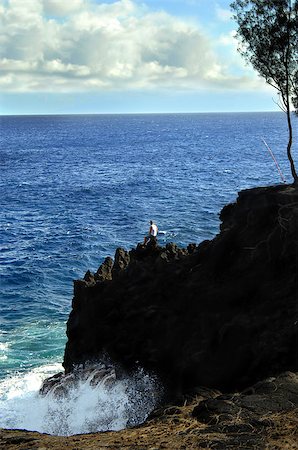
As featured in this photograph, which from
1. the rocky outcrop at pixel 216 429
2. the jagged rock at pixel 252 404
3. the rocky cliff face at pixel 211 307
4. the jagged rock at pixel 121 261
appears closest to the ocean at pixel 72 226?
the rocky cliff face at pixel 211 307

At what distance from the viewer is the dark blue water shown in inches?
1331

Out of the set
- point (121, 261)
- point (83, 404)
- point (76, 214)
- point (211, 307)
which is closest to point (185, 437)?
point (211, 307)

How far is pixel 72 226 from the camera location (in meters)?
56.8

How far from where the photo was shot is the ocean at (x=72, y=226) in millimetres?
25047

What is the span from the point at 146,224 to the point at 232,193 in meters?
21.2

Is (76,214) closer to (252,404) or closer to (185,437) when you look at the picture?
(252,404)

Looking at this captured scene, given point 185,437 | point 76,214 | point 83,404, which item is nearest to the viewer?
point 185,437

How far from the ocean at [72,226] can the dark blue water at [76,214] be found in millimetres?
116

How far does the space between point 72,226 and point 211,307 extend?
125 ft

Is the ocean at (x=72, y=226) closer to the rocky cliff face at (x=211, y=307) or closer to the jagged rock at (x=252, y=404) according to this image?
the rocky cliff face at (x=211, y=307)

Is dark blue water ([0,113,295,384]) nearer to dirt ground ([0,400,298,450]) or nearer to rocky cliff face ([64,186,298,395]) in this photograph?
A: rocky cliff face ([64,186,298,395])

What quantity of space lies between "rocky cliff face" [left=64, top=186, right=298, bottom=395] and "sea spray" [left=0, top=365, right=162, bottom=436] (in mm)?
1038

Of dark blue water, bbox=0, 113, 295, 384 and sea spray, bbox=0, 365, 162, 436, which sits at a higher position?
dark blue water, bbox=0, 113, 295, 384

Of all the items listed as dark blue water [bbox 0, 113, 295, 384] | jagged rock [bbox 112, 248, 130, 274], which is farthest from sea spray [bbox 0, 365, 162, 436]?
jagged rock [bbox 112, 248, 130, 274]
